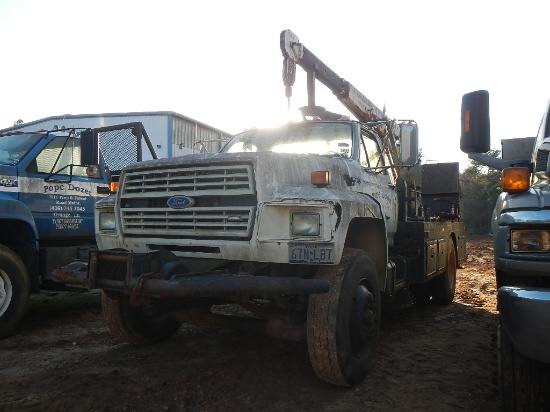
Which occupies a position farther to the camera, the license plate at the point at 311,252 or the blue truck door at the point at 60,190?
the blue truck door at the point at 60,190

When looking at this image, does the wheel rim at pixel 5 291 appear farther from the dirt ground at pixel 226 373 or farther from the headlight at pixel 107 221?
the headlight at pixel 107 221

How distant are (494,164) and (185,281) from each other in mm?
2413

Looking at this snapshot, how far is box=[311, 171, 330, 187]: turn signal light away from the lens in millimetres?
3504

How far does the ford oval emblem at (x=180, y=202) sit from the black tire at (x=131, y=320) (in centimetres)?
110

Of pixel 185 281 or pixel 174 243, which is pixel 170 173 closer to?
pixel 174 243

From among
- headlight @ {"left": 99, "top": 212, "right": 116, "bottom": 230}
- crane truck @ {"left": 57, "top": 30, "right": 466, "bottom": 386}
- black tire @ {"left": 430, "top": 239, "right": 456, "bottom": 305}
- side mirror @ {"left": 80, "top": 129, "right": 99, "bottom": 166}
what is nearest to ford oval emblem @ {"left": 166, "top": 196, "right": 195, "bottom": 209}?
crane truck @ {"left": 57, "top": 30, "right": 466, "bottom": 386}

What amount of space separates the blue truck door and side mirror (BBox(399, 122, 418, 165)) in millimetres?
4236

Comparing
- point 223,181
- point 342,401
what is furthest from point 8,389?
point 342,401

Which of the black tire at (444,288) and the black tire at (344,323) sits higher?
the black tire at (344,323)

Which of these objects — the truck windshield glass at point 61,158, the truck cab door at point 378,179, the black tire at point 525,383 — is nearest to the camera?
the black tire at point 525,383

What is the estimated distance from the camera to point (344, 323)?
3.38 m

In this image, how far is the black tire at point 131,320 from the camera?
14.1 ft

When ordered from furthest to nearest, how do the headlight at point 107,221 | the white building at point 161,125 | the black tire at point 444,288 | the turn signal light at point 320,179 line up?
the white building at point 161,125 < the black tire at point 444,288 < the headlight at point 107,221 < the turn signal light at point 320,179

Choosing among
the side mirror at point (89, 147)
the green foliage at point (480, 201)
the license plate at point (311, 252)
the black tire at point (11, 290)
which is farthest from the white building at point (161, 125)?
the green foliage at point (480, 201)
